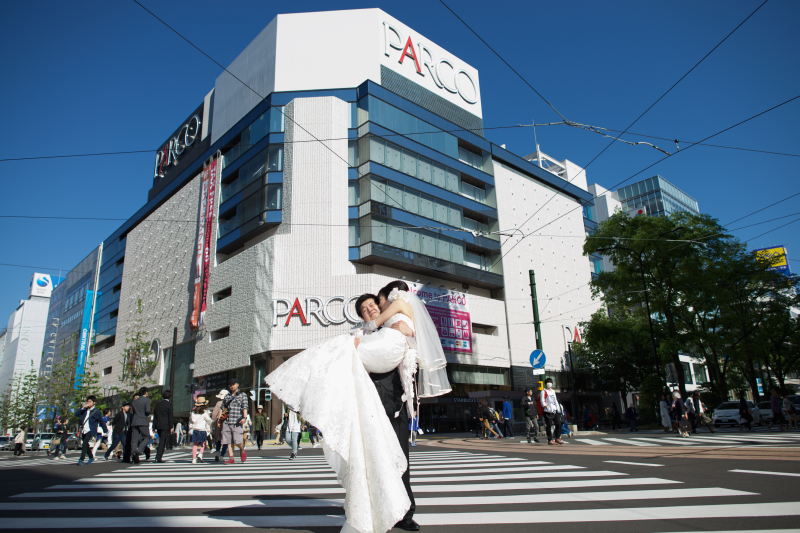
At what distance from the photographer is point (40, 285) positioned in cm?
11175

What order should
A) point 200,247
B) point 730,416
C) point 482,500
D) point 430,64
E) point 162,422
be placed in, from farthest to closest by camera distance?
1. point 430,64
2. point 200,247
3. point 730,416
4. point 162,422
5. point 482,500

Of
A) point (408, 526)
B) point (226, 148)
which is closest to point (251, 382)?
point (226, 148)

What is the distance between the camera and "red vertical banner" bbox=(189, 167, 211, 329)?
3888 centimetres

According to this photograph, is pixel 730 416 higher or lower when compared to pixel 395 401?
lower

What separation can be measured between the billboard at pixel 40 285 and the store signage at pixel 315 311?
10520 centimetres

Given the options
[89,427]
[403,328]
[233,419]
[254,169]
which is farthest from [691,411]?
[254,169]

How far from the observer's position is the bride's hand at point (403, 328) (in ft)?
13.5

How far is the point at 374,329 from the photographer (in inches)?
168

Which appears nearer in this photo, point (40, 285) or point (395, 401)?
point (395, 401)

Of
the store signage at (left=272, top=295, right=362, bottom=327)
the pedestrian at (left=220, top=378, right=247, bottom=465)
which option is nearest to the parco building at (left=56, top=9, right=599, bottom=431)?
the store signage at (left=272, top=295, right=362, bottom=327)

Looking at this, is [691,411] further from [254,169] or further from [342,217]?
[254,169]

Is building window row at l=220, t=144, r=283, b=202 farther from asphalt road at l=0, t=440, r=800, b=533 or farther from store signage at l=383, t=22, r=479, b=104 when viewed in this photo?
asphalt road at l=0, t=440, r=800, b=533

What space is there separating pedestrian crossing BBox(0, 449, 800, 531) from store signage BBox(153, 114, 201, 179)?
4668 centimetres

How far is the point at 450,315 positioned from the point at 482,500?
3213 cm
